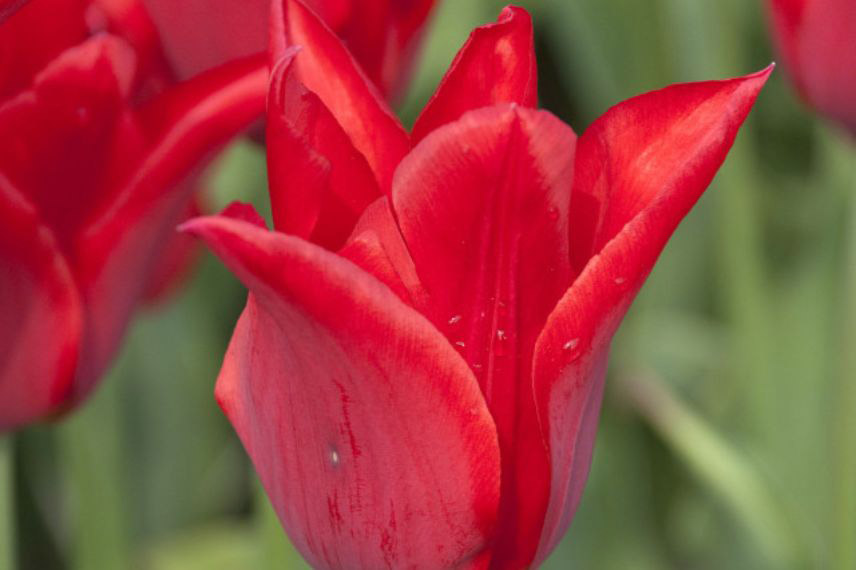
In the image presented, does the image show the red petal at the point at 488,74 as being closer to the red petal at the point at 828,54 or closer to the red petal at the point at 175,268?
the red petal at the point at 828,54

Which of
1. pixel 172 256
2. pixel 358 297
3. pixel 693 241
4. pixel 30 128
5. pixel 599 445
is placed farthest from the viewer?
pixel 693 241

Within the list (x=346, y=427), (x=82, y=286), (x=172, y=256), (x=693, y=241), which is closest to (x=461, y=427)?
(x=346, y=427)

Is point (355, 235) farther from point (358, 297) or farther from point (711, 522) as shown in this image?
point (711, 522)

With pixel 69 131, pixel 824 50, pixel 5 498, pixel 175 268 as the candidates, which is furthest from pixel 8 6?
pixel 175 268

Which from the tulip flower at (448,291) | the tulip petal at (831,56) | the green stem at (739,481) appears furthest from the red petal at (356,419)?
the green stem at (739,481)

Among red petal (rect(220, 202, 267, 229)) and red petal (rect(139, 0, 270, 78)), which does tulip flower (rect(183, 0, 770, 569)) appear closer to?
red petal (rect(220, 202, 267, 229))
